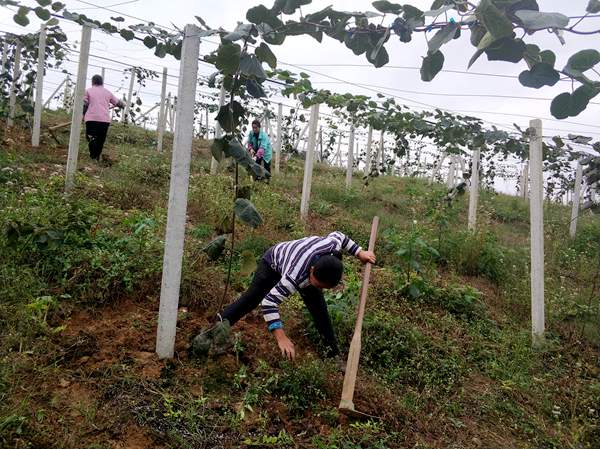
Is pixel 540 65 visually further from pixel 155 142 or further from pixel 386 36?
pixel 155 142

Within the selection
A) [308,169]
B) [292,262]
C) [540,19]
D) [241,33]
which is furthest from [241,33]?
[308,169]

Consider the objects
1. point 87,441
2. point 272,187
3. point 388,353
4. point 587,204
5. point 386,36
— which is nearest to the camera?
point 386,36

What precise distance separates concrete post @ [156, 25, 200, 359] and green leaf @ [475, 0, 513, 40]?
1611 millimetres

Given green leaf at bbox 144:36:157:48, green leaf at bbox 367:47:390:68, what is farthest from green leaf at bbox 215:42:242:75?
green leaf at bbox 144:36:157:48

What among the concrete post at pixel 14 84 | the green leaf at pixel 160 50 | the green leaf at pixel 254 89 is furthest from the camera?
the concrete post at pixel 14 84

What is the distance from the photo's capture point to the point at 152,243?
3.67 metres

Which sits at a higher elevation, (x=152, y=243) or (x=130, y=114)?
(x=130, y=114)

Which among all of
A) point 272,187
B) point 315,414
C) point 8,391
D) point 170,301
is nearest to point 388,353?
point 315,414

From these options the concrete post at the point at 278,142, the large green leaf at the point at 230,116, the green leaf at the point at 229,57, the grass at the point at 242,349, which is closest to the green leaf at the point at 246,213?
the large green leaf at the point at 230,116

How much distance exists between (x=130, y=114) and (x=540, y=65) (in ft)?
42.9

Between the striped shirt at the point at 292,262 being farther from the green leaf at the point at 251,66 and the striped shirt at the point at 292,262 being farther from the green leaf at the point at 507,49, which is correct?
the green leaf at the point at 507,49

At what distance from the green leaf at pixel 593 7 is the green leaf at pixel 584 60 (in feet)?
0.39

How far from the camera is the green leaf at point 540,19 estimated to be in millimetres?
1228

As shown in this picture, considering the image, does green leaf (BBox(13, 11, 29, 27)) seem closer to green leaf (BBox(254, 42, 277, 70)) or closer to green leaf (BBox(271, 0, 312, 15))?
green leaf (BBox(254, 42, 277, 70))
